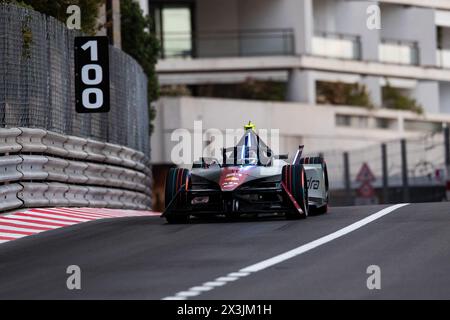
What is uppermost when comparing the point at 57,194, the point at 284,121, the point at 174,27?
the point at 174,27

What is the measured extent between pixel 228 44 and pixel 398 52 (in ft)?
28.7

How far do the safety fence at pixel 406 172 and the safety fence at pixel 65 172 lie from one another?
10.9m

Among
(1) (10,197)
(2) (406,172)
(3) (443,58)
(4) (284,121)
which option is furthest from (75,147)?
(3) (443,58)

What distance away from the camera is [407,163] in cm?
3762

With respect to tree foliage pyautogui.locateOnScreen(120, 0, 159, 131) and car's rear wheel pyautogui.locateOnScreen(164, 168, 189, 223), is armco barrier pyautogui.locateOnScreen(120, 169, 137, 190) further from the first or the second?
tree foliage pyautogui.locateOnScreen(120, 0, 159, 131)

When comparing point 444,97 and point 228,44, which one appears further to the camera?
point 444,97

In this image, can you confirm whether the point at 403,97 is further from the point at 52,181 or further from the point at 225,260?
the point at 225,260

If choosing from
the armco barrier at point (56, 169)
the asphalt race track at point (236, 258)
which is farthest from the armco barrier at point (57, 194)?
the asphalt race track at point (236, 258)

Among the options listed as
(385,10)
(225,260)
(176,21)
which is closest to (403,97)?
(385,10)

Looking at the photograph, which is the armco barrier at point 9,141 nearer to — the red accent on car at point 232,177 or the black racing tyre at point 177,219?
the black racing tyre at point 177,219

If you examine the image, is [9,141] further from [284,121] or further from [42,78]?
[284,121]

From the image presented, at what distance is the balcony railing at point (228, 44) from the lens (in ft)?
170

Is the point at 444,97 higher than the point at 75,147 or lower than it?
higher

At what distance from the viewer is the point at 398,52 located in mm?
56844
